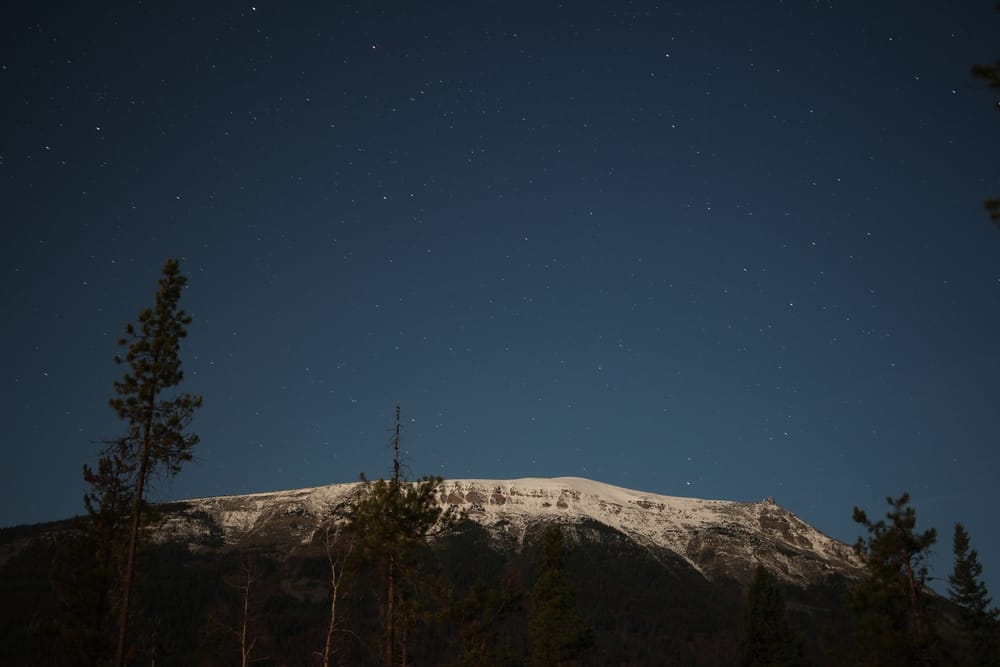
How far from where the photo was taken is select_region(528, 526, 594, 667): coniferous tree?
1868 inches

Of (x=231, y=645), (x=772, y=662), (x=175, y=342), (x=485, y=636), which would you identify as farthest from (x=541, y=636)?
(x=231, y=645)

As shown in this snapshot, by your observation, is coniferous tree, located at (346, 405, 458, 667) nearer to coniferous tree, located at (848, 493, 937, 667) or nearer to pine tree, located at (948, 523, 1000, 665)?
coniferous tree, located at (848, 493, 937, 667)

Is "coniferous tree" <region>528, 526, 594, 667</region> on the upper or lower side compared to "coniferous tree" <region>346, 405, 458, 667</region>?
lower

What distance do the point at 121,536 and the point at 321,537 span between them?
30.1ft

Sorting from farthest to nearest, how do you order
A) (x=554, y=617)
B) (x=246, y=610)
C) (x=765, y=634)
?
(x=765, y=634) < (x=554, y=617) < (x=246, y=610)

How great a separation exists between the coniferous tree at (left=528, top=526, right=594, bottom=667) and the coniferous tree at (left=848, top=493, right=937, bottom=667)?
20.9 meters

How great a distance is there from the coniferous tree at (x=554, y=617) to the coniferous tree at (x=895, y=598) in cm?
2092

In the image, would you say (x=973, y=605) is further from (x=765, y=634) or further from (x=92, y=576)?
(x=92, y=576)

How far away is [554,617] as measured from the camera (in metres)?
48.0

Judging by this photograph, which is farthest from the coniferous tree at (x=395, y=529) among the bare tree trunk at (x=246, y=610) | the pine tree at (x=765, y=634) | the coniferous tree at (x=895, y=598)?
the pine tree at (x=765, y=634)

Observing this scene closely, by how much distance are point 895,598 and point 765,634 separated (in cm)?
2840

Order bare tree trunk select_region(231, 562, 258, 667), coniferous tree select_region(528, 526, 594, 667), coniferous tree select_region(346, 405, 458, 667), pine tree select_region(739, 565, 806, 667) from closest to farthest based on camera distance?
1. coniferous tree select_region(346, 405, 458, 667)
2. bare tree trunk select_region(231, 562, 258, 667)
3. coniferous tree select_region(528, 526, 594, 667)
4. pine tree select_region(739, 565, 806, 667)

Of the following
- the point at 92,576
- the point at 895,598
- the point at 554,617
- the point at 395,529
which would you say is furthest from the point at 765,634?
the point at 92,576

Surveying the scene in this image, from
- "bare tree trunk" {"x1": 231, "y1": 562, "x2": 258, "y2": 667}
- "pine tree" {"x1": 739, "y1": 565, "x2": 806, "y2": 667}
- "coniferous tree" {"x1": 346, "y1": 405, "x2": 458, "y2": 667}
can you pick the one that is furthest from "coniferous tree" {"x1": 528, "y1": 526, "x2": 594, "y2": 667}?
"coniferous tree" {"x1": 346, "y1": 405, "x2": 458, "y2": 667}
